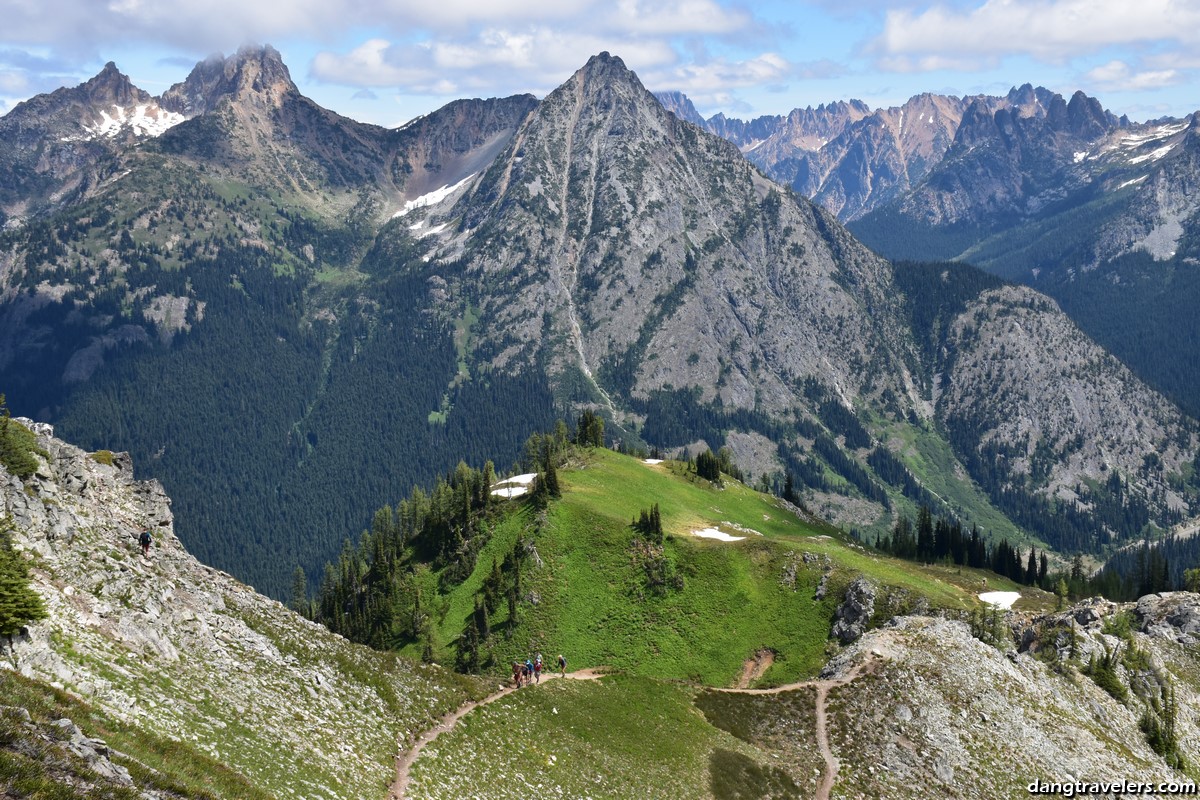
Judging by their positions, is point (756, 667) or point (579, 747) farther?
point (756, 667)

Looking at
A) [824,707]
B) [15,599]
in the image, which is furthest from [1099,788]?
[15,599]

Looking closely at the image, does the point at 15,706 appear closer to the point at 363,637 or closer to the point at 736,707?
the point at 736,707

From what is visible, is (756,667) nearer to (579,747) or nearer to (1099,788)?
(1099,788)

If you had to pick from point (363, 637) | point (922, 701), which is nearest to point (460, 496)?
point (363, 637)

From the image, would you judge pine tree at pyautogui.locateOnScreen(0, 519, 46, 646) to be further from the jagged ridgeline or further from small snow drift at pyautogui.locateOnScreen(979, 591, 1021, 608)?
small snow drift at pyautogui.locateOnScreen(979, 591, 1021, 608)

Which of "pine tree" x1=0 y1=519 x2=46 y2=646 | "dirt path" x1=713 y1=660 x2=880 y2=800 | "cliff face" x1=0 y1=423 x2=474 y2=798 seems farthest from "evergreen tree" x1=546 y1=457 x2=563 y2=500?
"pine tree" x1=0 y1=519 x2=46 y2=646

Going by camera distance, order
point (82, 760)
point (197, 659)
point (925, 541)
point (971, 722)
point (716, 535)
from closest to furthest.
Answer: point (82, 760), point (197, 659), point (971, 722), point (716, 535), point (925, 541)

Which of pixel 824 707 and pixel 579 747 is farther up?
pixel 579 747

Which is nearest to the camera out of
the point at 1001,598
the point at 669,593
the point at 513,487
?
the point at 669,593
